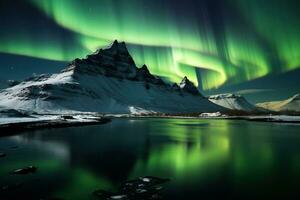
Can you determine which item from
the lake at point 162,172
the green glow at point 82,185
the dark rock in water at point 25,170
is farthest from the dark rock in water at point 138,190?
the dark rock in water at point 25,170

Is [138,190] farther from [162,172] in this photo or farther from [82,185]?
[162,172]

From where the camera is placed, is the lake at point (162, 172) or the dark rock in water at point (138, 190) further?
the lake at point (162, 172)

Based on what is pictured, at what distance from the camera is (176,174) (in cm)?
2527

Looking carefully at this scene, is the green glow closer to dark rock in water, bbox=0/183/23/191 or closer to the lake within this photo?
the lake

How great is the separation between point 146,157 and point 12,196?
17.6 meters

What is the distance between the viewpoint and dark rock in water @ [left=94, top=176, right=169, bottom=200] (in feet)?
59.1

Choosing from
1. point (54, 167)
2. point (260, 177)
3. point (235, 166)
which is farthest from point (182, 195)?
point (54, 167)

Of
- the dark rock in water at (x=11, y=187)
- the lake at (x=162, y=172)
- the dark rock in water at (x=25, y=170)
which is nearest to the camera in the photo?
the dark rock in water at (x=11, y=187)

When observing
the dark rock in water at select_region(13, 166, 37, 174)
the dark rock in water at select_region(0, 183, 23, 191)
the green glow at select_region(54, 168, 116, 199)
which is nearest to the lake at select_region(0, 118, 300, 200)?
the green glow at select_region(54, 168, 116, 199)

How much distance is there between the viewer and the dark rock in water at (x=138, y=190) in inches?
710

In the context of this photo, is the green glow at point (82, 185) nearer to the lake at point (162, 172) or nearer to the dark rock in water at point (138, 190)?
the lake at point (162, 172)

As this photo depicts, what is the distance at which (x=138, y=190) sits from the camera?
64.0ft

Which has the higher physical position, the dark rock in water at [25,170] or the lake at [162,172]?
the dark rock in water at [25,170]

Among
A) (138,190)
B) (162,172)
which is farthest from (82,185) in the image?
(162,172)
